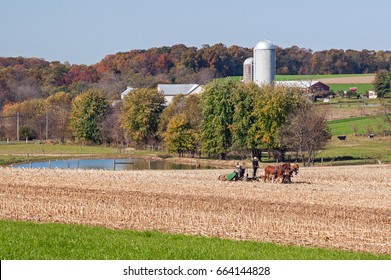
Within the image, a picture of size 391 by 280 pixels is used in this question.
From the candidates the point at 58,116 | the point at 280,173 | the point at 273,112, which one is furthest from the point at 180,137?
the point at 280,173

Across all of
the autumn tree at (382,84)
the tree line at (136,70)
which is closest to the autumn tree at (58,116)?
the tree line at (136,70)

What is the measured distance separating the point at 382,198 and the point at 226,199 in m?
7.13

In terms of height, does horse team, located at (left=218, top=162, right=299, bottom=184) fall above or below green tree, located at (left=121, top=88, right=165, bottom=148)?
below

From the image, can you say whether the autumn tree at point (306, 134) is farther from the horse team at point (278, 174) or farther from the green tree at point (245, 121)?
the horse team at point (278, 174)

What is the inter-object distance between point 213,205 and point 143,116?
2342 inches

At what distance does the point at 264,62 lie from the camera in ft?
387

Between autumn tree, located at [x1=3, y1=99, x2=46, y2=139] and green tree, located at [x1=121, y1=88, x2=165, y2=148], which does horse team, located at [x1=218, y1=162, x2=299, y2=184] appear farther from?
autumn tree, located at [x1=3, y1=99, x2=46, y2=139]

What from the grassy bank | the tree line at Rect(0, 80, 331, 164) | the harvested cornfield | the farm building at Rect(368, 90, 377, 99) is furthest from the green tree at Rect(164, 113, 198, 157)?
the farm building at Rect(368, 90, 377, 99)

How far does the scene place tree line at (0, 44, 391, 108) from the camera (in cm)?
15138

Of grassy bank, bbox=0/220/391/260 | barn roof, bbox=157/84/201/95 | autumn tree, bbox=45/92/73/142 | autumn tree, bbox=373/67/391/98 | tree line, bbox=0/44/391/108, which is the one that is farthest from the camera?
tree line, bbox=0/44/391/108

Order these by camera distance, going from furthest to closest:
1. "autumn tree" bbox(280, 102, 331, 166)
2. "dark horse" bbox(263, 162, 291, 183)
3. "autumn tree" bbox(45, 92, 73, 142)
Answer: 1. "autumn tree" bbox(45, 92, 73, 142)
2. "autumn tree" bbox(280, 102, 331, 166)
3. "dark horse" bbox(263, 162, 291, 183)

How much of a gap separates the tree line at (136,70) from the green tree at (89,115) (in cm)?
4263

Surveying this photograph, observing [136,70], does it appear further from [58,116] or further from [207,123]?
[207,123]

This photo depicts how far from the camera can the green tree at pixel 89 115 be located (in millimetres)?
96125
